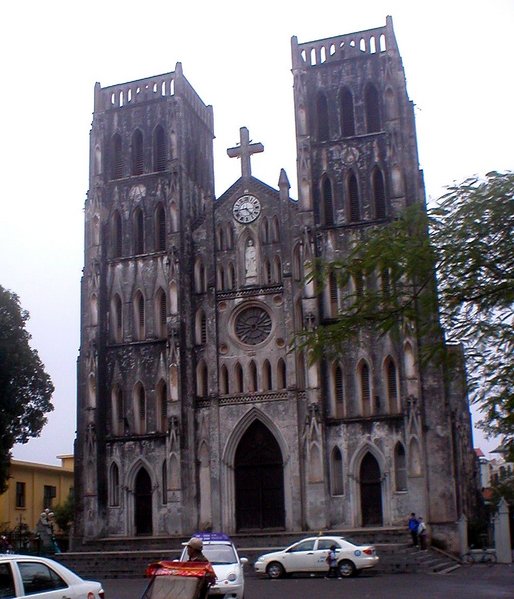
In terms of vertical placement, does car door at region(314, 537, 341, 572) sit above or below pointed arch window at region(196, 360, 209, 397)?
below

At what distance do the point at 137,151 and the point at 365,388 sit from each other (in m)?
15.5

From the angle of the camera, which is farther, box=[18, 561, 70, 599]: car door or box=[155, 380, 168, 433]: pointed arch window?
box=[155, 380, 168, 433]: pointed arch window

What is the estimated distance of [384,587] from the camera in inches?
946

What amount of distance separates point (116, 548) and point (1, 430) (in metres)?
6.89

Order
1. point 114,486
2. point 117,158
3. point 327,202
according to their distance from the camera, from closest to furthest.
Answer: point 327,202, point 114,486, point 117,158

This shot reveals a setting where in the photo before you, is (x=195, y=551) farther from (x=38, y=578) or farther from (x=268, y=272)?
(x=268, y=272)

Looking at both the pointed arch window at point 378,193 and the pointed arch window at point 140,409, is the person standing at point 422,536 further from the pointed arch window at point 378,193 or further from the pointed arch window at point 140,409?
the pointed arch window at point 140,409

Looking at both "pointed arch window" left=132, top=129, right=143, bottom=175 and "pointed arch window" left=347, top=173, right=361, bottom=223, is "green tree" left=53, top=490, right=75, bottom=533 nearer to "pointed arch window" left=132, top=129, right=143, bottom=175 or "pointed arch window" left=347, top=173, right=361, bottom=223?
"pointed arch window" left=132, top=129, right=143, bottom=175

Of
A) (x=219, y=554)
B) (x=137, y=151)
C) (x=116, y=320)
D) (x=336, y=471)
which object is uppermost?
(x=137, y=151)

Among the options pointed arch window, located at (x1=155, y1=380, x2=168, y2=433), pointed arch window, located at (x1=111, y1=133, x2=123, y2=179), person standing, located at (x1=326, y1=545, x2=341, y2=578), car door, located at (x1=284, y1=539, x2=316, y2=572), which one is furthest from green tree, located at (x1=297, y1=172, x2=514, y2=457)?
pointed arch window, located at (x1=111, y1=133, x2=123, y2=179)

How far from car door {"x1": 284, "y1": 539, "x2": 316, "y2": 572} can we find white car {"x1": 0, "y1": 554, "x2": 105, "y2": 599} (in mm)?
16173

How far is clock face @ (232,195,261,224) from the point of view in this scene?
1593 inches

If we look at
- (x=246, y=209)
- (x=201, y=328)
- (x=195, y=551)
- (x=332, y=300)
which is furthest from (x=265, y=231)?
(x=195, y=551)

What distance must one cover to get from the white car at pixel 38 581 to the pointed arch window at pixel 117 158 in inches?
1265
